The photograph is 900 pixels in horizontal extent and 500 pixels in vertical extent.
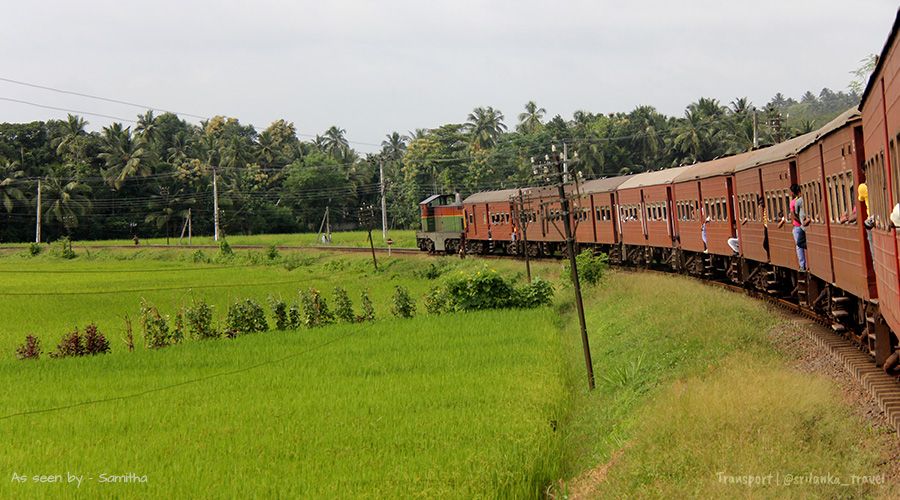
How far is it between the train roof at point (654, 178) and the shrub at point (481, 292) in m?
6.37

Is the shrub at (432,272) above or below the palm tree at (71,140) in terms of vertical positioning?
below

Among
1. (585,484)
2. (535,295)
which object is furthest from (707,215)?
(585,484)

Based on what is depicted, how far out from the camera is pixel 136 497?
1217 cm

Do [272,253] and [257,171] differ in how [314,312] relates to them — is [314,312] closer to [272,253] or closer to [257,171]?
[272,253]

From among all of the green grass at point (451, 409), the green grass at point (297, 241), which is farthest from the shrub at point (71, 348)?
the green grass at point (297, 241)

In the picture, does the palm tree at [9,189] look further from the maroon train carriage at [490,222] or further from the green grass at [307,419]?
the green grass at [307,419]

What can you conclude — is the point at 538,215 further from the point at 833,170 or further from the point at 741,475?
the point at 741,475

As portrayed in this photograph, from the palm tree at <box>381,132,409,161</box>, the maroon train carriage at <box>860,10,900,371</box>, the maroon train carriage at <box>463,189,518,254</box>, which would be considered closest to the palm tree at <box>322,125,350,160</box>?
the palm tree at <box>381,132,409,161</box>

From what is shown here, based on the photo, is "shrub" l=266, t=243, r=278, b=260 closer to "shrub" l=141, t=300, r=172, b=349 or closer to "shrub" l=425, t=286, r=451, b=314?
"shrub" l=425, t=286, r=451, b=314

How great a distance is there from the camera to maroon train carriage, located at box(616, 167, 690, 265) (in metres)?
34.2

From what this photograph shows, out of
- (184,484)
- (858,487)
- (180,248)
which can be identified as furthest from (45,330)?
(180,248)

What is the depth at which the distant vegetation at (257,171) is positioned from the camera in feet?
303

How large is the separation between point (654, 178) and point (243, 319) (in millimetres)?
15585

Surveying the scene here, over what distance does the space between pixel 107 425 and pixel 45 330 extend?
65.5 feet
